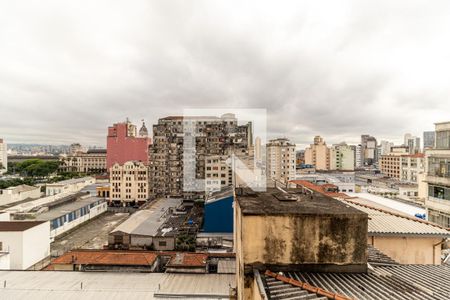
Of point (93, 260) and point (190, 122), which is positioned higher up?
point (190, 122)

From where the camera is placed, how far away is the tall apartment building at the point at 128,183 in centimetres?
3984

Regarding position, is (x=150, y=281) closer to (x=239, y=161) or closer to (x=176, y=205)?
(x=176, y=205)

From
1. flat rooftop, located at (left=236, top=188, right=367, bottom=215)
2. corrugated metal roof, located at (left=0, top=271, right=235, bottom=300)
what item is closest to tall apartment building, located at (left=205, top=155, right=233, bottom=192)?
corrugated metal roof, located at (left=0, top=271, right=235, bottom=300)

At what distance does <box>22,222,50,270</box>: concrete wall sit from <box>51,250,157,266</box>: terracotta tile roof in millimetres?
4035

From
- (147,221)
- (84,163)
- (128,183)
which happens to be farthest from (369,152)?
(147,221)

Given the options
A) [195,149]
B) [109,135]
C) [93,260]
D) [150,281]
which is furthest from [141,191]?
[150,281]

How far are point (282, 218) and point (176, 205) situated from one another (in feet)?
94.1


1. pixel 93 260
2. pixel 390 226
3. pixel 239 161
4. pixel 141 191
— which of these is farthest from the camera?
pixel 141 191

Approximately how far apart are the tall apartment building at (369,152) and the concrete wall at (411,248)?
98.6 metres

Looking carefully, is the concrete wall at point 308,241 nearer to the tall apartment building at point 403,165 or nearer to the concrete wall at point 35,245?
the concrete wall at point 35,245

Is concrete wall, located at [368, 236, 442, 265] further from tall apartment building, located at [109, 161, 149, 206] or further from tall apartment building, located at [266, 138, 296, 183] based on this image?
tall apartment building, located at [109, 161, 149, 206]

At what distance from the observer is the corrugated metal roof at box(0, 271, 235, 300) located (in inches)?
422

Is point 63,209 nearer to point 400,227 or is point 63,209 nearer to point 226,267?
point 226,267

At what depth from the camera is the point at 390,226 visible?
7.73 metres
